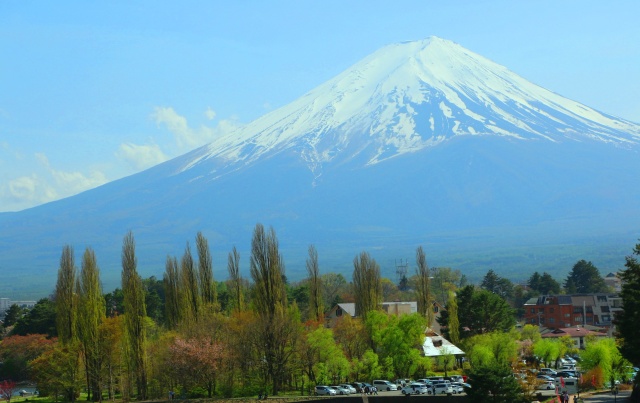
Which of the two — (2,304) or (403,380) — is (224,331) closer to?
(403,380)

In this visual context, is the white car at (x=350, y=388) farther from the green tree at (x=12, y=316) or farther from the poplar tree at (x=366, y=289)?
the green tree at (x=12, y=316)

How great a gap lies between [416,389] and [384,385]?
15.7 ft

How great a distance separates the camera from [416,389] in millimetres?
51562

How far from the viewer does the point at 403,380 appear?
2256 inches

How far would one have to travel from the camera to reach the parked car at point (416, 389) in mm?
50688

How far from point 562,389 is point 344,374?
50.5ft

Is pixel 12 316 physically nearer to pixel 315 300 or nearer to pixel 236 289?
pixel 236 289

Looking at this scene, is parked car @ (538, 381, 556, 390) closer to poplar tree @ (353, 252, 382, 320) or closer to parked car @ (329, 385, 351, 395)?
parked car @ (329, 385, 351, 395)

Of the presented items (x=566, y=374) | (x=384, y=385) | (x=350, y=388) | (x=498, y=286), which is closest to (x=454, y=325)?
(x=566, y=374)

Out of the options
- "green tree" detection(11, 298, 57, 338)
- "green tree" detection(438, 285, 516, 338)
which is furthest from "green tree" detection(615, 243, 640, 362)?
"green tree" detection(11, 298, 57, 338)

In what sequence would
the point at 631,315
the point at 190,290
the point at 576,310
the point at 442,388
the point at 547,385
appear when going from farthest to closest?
the point at 576,310 < the point at 190,290 < the point at 547,385 < the point at 442,388 < the point at 631,315

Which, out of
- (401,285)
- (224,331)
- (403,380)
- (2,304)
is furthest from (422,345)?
(2,304)

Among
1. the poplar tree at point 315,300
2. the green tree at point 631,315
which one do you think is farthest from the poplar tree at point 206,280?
the green tree at point 631,315

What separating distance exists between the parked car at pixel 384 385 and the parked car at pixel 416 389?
295 cm
